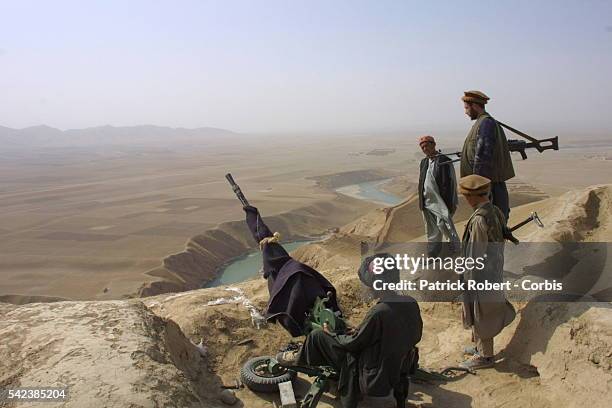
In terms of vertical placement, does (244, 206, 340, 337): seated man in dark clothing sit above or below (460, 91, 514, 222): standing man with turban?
below

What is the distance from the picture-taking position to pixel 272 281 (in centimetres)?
479

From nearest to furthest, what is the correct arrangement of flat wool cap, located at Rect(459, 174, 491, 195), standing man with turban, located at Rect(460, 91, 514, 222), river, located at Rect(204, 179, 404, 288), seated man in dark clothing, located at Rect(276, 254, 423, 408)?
seated man in dark clothing, located at Rect(276, 254, 423, 408), flat wool cap, located at Rect(459, 174, 491, 195), standing man with turban, located at Rect(460, 91, 514, 222), river, located at Rect(204, 179, 404, 288)

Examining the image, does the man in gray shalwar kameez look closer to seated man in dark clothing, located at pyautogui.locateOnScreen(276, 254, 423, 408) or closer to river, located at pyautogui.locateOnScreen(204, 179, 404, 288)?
seated man in dark clothing, located at pyautogui.locateOnScreen(276, 254, 423, 408)

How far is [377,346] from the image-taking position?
358 centimetres

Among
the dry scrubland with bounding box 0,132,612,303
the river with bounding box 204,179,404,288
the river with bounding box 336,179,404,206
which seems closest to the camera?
the dry scrubland with bounding box 0,132,612,303

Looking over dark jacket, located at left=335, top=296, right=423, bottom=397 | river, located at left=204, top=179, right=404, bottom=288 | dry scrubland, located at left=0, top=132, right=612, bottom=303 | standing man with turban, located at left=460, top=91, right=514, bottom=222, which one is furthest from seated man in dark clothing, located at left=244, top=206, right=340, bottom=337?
river, located at left=204, top=179, right=404, bottom=288

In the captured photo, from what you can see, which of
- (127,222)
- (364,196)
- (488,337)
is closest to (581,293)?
(488,337)

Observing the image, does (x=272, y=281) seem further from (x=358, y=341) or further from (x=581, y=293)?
(x=581, y=293)

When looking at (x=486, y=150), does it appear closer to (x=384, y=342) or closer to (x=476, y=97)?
(x=476, y=97)

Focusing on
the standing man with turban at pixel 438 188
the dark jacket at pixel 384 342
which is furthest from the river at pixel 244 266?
the dark jacket at pixel 384 342

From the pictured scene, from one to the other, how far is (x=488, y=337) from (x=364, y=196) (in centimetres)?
5126

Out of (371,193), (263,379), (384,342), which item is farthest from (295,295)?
(371,193)

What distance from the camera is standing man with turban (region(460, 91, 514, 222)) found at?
5047 millimetres

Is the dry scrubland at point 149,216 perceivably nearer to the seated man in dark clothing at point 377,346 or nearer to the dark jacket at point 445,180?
the dark jacket at point 445,180
